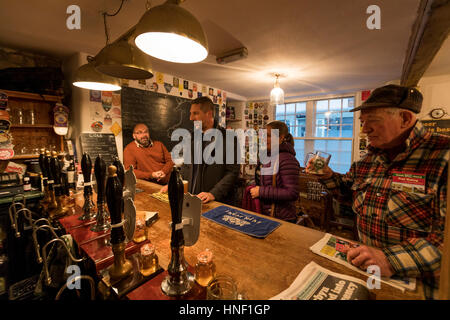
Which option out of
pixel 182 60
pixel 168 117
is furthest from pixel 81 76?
pixel 168 117

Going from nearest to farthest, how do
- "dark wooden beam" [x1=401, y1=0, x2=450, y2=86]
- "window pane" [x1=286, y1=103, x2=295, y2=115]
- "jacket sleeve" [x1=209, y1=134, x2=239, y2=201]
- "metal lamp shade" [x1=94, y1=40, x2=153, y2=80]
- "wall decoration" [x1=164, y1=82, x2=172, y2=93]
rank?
"metal lamp shade" [x1=94, y1=40, x2=153, y2=80] → "dark wooden beam" [x1=401, y1=0, x2=450, y2=86] → "jacket sleeve" [x1=209, y1=134, x2=239, y2=201] → "wall decoration" [x1=164, y1=82, x2=172, y2=93] → "window pane" [x1=286, y1=103, x2=295, y2=115]

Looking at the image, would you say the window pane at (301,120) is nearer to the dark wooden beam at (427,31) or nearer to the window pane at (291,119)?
the window pane at (291,119)

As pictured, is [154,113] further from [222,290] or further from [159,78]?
[222,290]

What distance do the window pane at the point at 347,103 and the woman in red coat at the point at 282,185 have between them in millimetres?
4290

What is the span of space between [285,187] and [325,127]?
4565 millimetres

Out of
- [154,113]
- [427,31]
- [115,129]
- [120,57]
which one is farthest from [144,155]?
[427,31]

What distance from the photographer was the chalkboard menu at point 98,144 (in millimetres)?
3004

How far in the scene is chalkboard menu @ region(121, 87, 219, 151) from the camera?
3514 millimetres

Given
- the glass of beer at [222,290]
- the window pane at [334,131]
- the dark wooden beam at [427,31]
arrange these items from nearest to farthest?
the glass of beer at [222,290], the dark wooden beam at [427,31], the window pane at [334,131]

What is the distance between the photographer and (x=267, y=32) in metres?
2.30

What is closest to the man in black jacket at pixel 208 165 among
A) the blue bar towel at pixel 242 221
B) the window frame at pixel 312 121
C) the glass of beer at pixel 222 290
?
the blue bar towel at pixel 242 221

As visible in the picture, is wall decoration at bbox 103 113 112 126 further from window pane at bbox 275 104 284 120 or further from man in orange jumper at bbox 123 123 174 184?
window pane at bbox 275 104 284 120

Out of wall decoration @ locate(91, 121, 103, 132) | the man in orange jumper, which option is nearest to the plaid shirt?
the man in orange jumper

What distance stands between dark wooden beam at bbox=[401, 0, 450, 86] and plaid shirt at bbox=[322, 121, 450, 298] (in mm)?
1260
